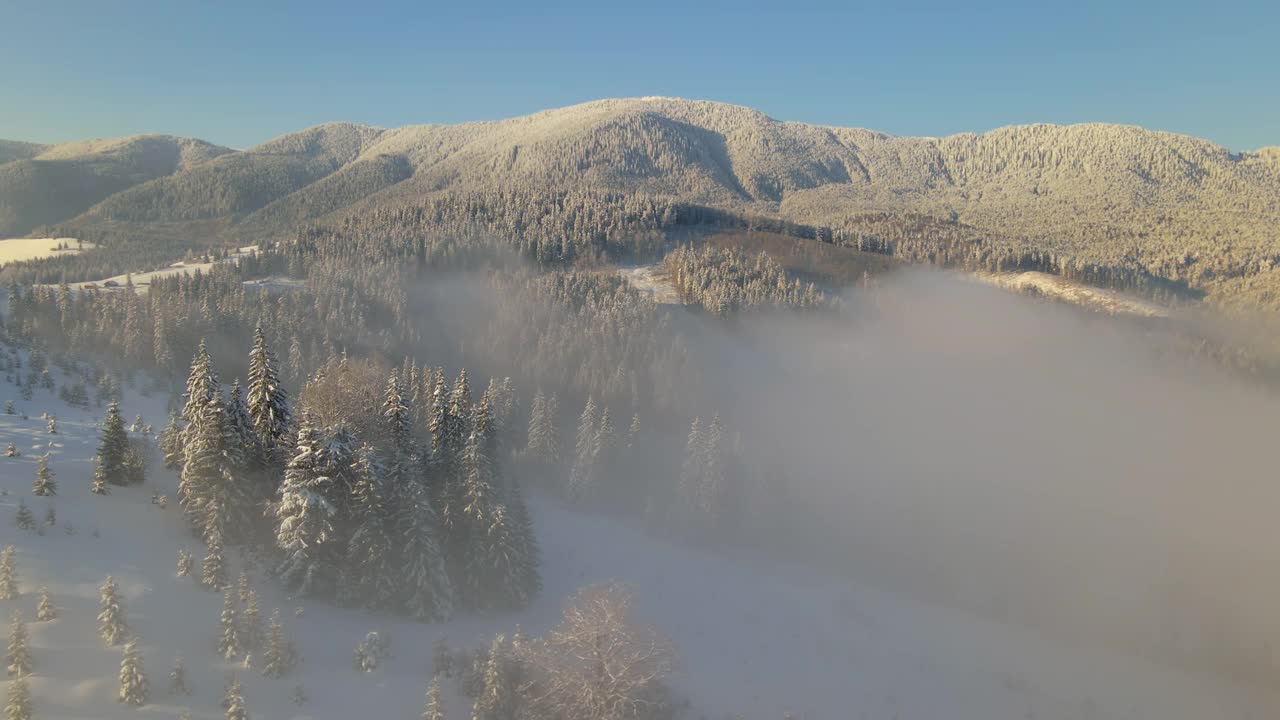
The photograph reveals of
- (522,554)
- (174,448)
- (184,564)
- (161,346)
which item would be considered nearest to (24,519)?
(184,564)

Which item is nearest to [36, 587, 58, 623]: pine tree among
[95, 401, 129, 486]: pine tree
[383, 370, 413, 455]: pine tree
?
[95, 401, 129, 486]: pine tree

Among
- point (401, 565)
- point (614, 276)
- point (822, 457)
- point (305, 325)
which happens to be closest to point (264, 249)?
point (305, 325)

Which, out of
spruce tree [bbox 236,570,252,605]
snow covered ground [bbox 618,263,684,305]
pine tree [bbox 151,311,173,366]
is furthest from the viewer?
snow covered ground [bbox 618,263,684,305]

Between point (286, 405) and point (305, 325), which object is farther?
point (305, 325)

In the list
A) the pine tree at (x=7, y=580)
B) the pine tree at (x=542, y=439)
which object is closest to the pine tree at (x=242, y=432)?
the pine tree at (x=7, y=580)

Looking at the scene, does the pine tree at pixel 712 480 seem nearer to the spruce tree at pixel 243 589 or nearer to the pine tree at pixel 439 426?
the pine tree at pixel 439 426

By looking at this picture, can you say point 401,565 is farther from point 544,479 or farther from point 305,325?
point 305,325

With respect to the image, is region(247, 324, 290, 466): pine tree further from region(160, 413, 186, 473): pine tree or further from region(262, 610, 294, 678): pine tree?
region(262, 610, 294, 678): pine tree
